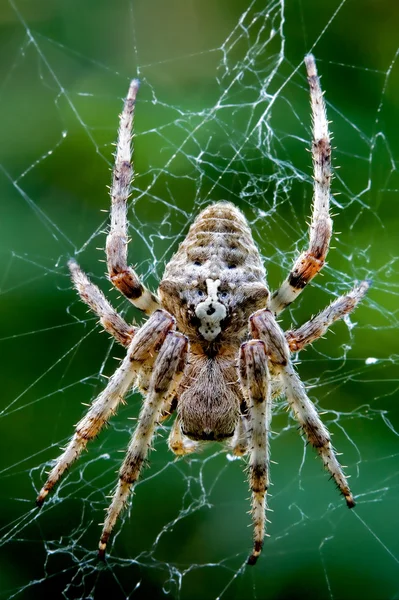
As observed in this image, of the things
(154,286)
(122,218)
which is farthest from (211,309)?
(154,286)

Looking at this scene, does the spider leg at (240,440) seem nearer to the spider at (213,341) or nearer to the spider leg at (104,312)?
the spider at (213,341)

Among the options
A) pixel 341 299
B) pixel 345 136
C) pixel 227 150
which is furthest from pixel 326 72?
pixel 341 299

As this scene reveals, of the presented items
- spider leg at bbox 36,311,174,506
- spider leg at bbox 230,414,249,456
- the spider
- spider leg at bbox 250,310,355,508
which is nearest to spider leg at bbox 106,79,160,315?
the spider

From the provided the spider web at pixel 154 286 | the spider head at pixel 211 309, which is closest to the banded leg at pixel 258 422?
the spider head at pixel 211 309

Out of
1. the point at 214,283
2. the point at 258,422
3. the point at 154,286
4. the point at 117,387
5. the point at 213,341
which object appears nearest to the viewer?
the point at 258,422

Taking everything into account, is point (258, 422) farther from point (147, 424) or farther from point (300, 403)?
point (147, 424)

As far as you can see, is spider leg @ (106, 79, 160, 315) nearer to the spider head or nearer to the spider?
the spider

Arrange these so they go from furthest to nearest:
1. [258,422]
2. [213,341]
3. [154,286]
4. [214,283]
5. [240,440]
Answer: [154,286], [240,440], [213,341], [214,283], [258,422]
